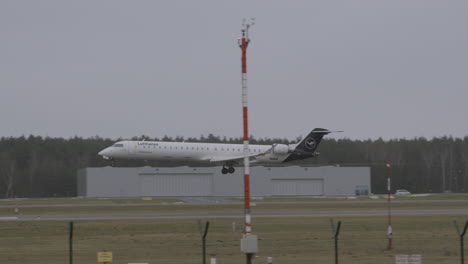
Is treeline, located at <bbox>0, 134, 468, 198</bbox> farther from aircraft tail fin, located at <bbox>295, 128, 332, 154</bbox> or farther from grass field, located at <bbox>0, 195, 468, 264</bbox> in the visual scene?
grass field, located at <bbox>0, 195, 468, 264</bbox>

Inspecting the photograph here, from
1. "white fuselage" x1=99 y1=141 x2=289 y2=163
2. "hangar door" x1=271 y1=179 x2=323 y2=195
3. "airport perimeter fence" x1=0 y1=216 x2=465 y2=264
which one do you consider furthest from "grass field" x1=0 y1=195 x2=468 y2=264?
"hangar door" x1=271 y1=179 x2=323 y2=195

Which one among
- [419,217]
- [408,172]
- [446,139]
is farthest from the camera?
[446,139]

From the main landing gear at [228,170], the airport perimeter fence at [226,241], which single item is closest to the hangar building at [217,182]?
the main landing gear at [228,170]

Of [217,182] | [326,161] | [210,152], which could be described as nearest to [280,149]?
[210,152]

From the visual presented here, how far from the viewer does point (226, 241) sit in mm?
38125

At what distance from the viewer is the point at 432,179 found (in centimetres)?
13738

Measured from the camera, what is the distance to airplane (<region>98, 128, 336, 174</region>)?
76.9m

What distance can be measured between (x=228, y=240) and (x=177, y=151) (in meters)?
39.3

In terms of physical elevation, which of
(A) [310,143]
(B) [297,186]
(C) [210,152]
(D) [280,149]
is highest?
(A) [310,143]

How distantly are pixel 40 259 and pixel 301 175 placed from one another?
3129 inches

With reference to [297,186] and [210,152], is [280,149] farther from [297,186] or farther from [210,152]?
[297,186]

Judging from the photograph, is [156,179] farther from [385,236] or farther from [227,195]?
[385,236]

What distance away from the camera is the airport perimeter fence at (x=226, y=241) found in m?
31.3

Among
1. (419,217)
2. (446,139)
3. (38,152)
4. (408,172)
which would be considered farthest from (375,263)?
Result: (446,139)
